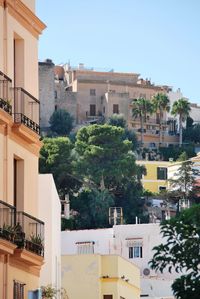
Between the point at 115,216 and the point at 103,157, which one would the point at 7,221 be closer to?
the point at 115,216

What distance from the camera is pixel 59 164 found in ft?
438

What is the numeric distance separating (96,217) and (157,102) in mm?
53871

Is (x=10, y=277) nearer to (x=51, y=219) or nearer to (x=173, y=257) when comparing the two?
(x=173, y=257)

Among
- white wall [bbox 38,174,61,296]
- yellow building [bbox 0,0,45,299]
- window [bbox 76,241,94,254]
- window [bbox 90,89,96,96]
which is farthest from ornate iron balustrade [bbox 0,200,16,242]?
window [bbox 90,89,96,96]

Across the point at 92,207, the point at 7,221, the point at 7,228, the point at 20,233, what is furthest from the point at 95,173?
the point at 7,228

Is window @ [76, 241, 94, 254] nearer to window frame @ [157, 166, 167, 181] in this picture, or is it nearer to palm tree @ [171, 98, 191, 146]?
window frame @ [157, 166, 167, 181]

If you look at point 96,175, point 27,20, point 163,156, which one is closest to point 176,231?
point 27,20

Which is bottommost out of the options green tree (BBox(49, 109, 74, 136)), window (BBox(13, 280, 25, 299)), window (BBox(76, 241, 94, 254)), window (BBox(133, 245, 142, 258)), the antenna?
window (BBox(13, 280, 25, 299))

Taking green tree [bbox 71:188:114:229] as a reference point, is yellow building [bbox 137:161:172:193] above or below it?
above

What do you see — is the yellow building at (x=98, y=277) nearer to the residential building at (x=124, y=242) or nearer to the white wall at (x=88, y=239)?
the white wall at (x=88, y=239)

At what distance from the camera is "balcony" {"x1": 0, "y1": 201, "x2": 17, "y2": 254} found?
20.3 meters

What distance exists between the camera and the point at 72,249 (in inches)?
2847

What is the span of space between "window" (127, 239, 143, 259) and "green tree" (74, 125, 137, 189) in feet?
181

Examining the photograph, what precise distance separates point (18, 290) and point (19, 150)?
199 cm
